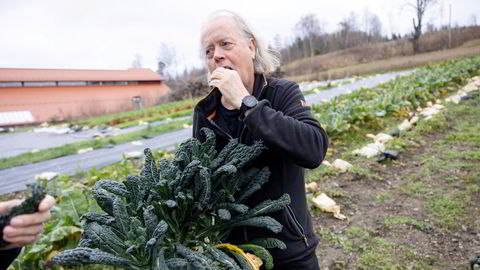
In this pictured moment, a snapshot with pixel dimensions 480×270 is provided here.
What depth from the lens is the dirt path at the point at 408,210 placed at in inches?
108

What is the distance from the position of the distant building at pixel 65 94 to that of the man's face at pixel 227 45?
24.1m

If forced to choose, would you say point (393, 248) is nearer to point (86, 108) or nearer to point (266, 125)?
point (266, 125)

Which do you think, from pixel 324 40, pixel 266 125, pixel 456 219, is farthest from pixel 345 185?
pixel 324 40

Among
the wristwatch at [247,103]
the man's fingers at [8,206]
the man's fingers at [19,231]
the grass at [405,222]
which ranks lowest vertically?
the grass at [405,222]

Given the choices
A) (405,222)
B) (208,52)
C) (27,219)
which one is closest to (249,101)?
(208,52)

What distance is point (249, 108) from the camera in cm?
123

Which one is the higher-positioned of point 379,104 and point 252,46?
point 252,46

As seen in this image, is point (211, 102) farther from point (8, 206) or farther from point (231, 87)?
point (8, 206)

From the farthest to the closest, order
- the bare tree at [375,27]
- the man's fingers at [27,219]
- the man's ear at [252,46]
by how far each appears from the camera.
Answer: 1. the bare tree at [375,27]
2. the man's ear at [252,46]
3. the man's fingers at [27,219]

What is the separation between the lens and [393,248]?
2.83 m

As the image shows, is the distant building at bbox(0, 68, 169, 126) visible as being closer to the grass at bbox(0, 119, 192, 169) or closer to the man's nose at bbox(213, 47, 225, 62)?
the grass at bbox(0, 119, 192, 169)

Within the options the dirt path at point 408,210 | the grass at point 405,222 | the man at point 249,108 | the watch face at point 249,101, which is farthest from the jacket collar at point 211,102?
the grass at point 405,222

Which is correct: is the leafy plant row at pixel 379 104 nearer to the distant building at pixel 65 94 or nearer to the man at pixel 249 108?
the man at pixel 249 108

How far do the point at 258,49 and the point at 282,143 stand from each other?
66 cm
